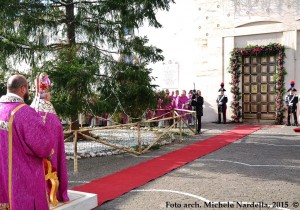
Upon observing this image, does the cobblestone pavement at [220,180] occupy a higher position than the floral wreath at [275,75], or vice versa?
the floral wreath at [275,75]

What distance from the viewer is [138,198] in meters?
5.07

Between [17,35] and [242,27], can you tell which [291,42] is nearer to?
[242,27]

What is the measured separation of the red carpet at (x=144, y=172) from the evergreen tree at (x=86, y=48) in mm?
1941

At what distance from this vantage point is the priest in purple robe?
3.57 metres

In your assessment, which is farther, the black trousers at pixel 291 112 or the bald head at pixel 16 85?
the black trousers at pixel 291 112

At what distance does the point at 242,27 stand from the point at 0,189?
14.6 meters

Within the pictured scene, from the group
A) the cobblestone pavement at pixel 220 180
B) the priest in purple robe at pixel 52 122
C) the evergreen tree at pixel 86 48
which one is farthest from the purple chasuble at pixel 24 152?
the evergreen tree at pixel 86 48

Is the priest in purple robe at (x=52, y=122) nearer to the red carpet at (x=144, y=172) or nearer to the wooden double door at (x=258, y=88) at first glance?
the red carpet at (x=144, y=172)

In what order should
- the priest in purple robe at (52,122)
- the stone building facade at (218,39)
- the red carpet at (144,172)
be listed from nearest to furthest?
the priest in purple robe at (52,122), the red carpet at (144,172), the stone building facade at (218,39)

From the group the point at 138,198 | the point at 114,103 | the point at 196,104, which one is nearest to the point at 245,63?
the point at 196,104

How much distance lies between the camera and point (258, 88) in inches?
617

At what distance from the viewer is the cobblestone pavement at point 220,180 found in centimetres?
481

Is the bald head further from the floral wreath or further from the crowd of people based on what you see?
the floral wreath

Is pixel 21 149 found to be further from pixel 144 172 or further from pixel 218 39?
pixel 218 39
